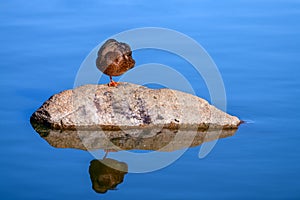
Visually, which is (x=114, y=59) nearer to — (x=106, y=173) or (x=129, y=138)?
(x=129, y=138)

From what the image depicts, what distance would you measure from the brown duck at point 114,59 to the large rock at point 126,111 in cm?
27

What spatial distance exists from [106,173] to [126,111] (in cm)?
123

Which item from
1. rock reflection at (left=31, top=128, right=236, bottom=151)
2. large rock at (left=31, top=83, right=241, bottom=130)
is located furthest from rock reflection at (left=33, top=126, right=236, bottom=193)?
large rock at (left=31, top=83, right=241, bottom=130)

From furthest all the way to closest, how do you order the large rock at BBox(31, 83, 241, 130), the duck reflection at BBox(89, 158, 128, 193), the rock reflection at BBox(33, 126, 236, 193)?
the large rock at BBox(31, 83, 241, 130) → the rock reflection at BBox(33, 126, 236, 193) → the duck reflection at BBox(89, 158, 128, 193)

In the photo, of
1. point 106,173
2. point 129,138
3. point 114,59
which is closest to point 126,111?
point 129,138

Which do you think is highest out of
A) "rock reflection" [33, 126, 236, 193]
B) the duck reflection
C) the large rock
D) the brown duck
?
the brown duck

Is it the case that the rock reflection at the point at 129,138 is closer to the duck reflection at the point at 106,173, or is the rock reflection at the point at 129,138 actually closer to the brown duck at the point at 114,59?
the duck reflection at the point at 106,173

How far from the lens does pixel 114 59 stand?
960 cm

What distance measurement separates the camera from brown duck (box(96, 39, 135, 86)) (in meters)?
9.62

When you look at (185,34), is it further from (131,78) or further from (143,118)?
(143,118)

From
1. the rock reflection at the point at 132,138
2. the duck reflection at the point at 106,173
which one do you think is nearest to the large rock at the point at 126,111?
the rock reflection at the point at 132,138

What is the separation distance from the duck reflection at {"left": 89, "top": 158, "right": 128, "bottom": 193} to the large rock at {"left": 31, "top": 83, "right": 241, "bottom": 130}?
80 centimetres

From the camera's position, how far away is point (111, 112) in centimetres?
942

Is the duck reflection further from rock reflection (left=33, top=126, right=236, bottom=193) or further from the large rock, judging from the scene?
the large rock
